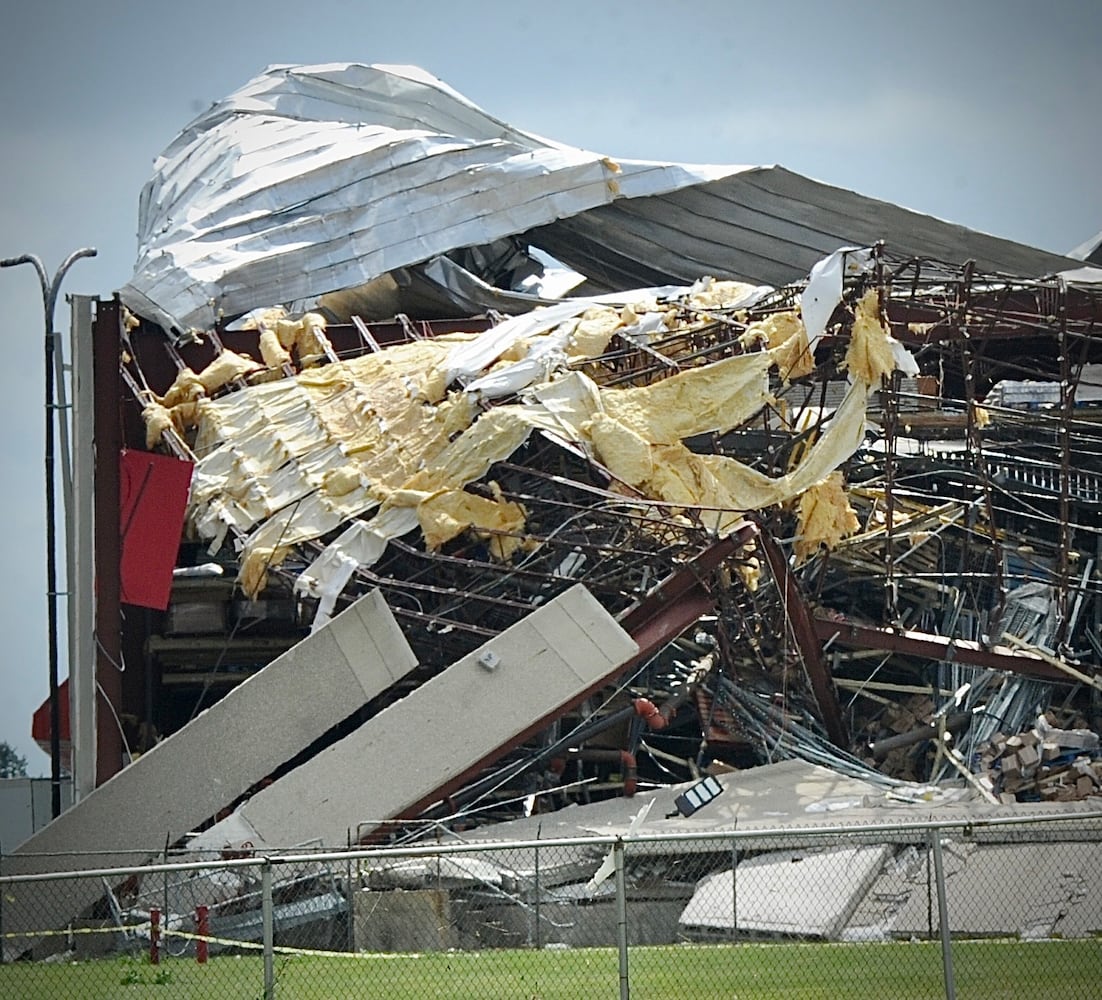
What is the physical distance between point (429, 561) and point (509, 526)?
1320 millimetres

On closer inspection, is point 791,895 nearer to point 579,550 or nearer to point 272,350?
point 579,550

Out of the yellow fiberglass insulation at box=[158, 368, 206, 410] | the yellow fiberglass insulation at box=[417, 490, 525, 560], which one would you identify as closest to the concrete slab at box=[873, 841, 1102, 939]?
the yellow fiberglass insulation at box=[417, 490, 525, 560]

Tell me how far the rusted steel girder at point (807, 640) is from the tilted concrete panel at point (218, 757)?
15.4ft

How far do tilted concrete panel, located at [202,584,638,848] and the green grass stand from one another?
5526 mm

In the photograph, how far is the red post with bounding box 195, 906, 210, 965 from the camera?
54.0ft

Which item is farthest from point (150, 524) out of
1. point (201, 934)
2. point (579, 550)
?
point (201, 934)

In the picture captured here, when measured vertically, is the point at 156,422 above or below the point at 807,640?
above

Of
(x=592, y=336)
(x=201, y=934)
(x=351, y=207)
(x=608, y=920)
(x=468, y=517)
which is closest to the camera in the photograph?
(x=201, y=934)

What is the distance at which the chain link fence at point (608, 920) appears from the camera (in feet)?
44.4

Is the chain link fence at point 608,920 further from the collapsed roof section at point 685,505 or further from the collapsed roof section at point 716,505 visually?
the collapsed roof section at point 716,505

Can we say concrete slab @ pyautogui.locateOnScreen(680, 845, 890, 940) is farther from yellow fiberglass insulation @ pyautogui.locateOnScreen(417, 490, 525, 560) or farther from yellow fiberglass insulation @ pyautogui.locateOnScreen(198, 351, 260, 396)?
yellow fiberglass insulation @ pyautogui.locateOnScreen(198, 351, 260, 396)

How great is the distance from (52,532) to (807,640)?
33.9 feet

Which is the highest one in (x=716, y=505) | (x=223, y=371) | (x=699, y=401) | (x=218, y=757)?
(x=223, y=371)

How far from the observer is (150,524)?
2652cm
